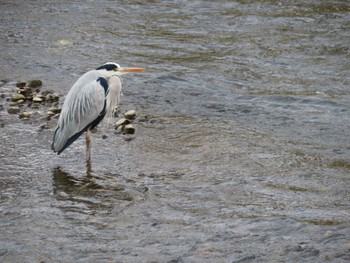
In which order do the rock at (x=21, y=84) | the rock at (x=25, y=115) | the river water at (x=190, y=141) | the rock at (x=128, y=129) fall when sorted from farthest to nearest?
the rock at (x=21, y=84) < the rock at (x=25, y=115) < the rock at (x=128, y=129) < the river water at (x=190, y=141)

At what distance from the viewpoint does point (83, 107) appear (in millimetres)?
8891

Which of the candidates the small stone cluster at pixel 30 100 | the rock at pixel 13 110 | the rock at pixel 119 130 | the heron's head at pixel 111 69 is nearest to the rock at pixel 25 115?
the small stone cluster at pixel 30 100

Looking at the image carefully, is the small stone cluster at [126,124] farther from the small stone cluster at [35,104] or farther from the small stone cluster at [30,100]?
the small stone cluster at [30,100]

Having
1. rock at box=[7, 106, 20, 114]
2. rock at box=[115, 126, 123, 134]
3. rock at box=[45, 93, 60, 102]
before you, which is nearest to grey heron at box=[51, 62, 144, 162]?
rock at box=[115, 126, 123, 134]

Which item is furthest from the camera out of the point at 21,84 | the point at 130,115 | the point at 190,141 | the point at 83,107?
the point at 21,84

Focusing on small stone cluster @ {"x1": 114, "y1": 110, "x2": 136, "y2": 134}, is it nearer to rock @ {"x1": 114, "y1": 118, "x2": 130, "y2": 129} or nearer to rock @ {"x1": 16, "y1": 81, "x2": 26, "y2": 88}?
rock @ {"x1": 114, "y1": 118, "x2": 130, "y2": 129}

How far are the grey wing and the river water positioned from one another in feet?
1.13

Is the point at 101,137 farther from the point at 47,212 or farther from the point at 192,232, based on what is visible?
the point at 192,232

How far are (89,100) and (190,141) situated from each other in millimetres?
1322

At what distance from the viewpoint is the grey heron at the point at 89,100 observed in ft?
29.0

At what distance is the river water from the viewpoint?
662 cm

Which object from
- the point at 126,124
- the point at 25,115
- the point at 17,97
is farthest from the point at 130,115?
the point at 17,97

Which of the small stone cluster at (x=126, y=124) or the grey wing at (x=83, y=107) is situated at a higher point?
the grey wing at (x=83, y=107)

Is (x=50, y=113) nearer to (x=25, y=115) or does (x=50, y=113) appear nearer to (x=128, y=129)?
(x=25, y=115)
